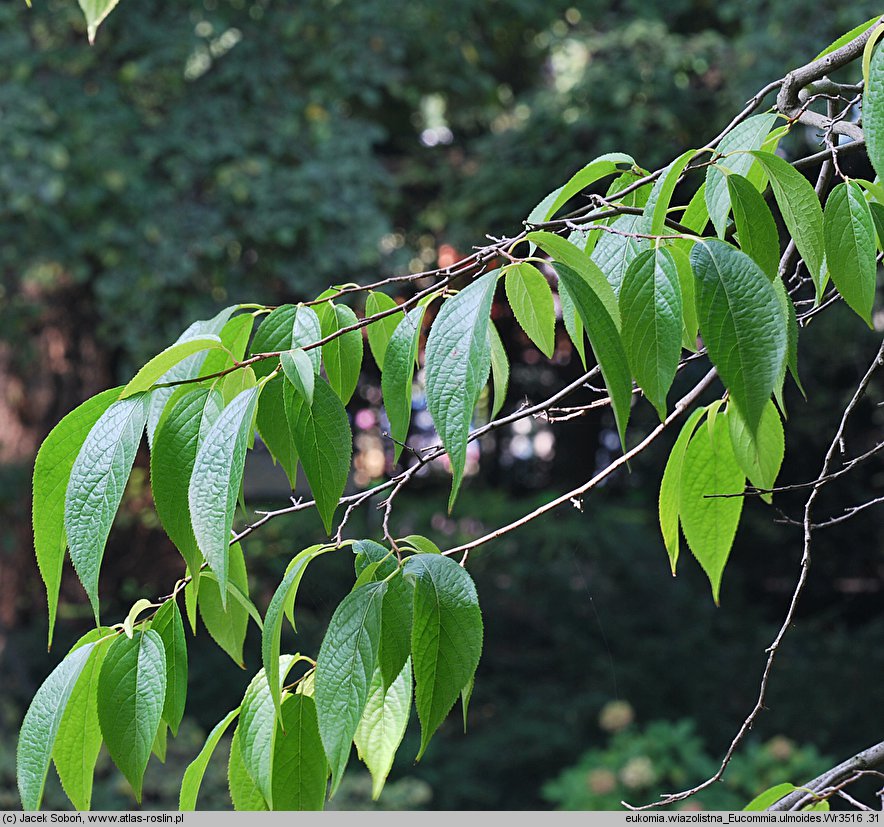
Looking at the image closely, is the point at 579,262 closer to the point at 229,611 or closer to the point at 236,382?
the point at 236,382

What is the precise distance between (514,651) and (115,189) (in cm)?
192

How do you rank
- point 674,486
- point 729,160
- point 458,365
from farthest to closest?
point 674,486 < point 729,160 < point 458,365

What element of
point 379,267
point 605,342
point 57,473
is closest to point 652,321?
point 605,342

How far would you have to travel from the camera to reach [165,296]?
3.05 meters

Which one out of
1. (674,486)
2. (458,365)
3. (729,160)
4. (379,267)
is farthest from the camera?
(379,267)

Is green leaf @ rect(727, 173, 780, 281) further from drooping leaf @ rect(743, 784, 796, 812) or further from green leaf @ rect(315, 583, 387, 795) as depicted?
drooping leaf @ rect(743, 784, 796, 812)

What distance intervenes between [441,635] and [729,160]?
0.23 meters

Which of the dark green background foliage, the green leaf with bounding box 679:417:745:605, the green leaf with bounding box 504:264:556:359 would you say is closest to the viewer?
the green leaf with bounding box 504:264:556:359

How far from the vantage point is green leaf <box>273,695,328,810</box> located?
431mm

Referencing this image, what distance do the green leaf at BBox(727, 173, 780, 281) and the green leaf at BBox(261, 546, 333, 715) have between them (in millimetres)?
214

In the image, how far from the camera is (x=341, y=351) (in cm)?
50

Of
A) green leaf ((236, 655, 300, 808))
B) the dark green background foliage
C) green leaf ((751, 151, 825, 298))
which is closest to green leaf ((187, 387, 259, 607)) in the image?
green leaf ((236, 655, 300, 808))

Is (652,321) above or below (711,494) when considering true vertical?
above

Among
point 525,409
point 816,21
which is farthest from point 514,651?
point 525,409
